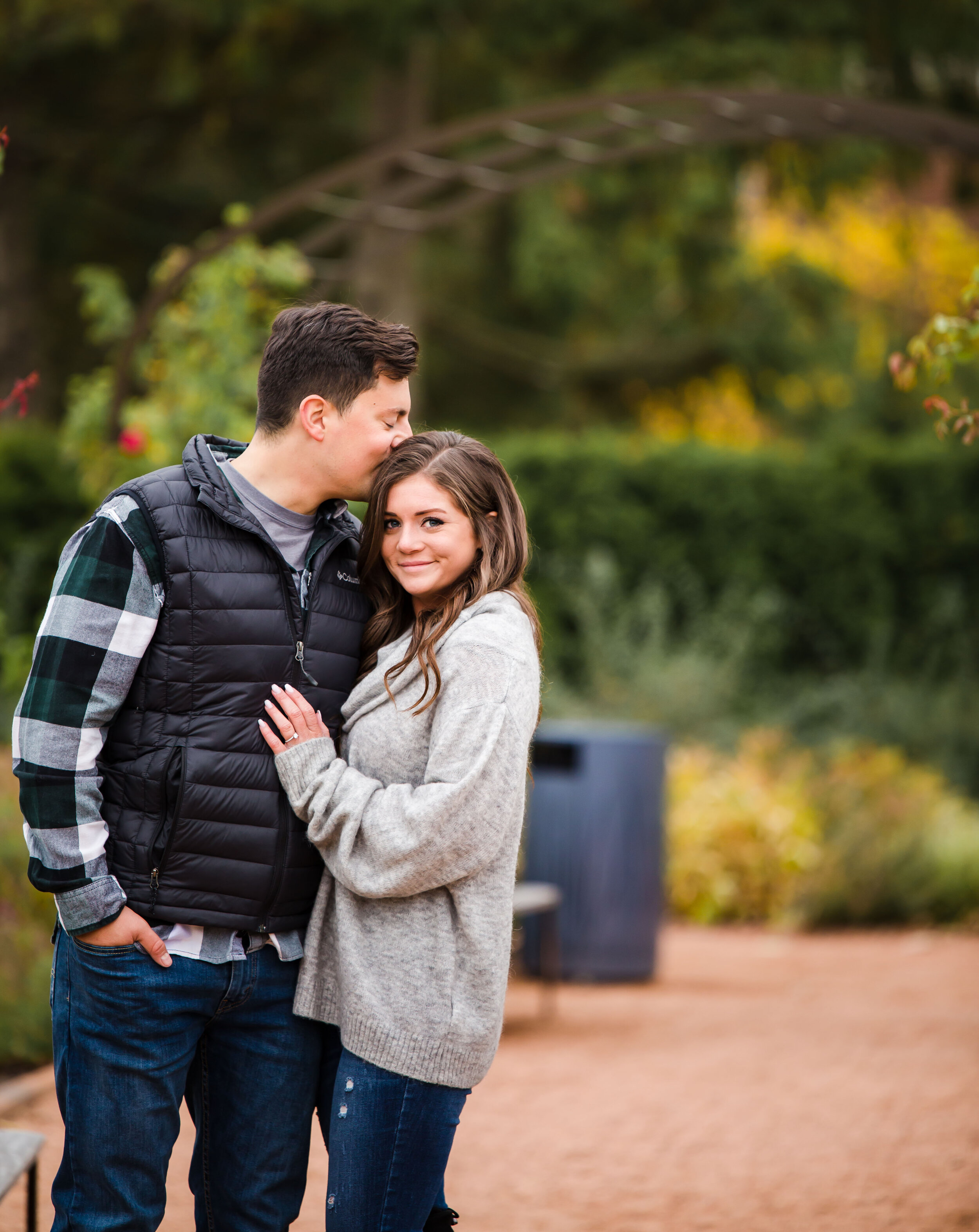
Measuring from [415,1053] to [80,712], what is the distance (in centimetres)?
75

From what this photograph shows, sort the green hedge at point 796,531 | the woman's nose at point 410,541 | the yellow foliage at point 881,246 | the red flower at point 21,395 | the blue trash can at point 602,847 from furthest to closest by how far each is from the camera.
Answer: the yellow foliage at point 881,246, the green hedge at point 796,531, the blue trash can at point 602,847, the red flower at point 21,395, the woman's nose at point 410,541

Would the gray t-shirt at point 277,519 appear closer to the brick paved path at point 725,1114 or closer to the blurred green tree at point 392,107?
the brick paved path at point 725,1114

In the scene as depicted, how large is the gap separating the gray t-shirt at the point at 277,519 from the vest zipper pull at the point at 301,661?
0.12 meters

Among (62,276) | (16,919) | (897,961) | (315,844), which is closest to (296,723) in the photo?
(315,844)

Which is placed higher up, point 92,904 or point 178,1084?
point 92,904

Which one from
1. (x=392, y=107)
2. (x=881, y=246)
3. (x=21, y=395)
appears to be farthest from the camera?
(x=881, y=246)

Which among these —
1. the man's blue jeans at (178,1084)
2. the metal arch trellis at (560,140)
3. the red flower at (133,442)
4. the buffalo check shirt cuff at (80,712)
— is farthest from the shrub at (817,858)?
the buffalo check shirt cuff at (80,712)

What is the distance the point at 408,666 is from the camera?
231 cm

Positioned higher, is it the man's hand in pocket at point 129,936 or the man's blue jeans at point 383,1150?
the man's hand in pocket at point 129,936

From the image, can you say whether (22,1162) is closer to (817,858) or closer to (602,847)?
(602,847)

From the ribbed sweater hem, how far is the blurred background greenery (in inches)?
190

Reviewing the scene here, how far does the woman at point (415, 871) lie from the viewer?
85.7 inches

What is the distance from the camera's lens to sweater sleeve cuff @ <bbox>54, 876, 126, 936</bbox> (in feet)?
6.95

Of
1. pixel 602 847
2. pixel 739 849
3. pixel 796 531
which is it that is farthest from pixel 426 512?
pixel 796 531
